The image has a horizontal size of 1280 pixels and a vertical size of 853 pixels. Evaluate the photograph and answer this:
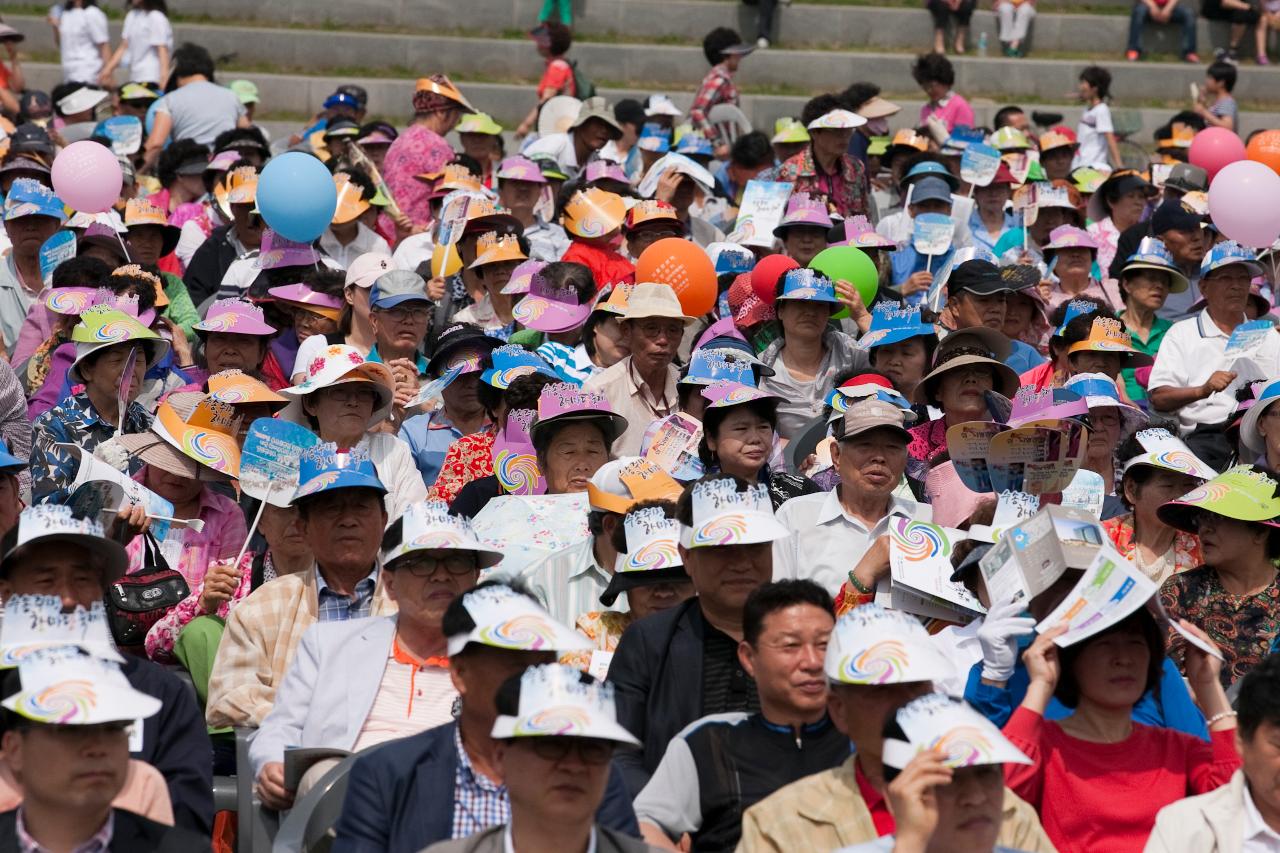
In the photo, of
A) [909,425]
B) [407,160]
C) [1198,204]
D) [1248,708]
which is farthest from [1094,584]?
[407,160]

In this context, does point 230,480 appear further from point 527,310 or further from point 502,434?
point 527,310

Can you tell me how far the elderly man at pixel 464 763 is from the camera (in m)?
4.63

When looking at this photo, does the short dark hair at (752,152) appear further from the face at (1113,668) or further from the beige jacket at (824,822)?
the beige jacket at (824,822)

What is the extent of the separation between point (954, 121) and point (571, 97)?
3328mm

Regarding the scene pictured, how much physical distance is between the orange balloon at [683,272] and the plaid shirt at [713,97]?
6806 mm

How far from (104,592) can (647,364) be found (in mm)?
3546

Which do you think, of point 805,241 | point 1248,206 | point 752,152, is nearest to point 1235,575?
point 805,241

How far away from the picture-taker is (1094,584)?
4883mm

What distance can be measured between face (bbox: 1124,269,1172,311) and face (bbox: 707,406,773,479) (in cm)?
373

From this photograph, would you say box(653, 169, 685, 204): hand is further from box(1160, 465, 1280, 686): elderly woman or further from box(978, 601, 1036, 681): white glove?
box(978, 601, 1036, 681): white glove

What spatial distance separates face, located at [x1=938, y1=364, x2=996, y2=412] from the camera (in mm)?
8367

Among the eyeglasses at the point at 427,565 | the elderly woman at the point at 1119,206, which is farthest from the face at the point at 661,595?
the elderly woman at the point at 1119,206

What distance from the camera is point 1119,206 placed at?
45.3ft

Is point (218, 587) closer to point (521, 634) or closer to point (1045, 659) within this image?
point (521, 634)
